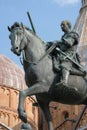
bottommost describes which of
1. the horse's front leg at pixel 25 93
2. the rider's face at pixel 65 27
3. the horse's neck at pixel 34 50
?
the horse's front leg at pixel 25 93

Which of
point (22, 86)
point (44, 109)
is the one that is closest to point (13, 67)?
point (22, 86)

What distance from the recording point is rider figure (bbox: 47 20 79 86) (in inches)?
384

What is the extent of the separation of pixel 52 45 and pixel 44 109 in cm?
113

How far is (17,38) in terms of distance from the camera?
9930 mm

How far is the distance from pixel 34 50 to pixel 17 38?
0.36 meters

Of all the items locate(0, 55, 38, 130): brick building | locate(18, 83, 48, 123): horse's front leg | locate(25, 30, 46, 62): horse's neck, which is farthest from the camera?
locate(0, 55, 38, 130): brick building

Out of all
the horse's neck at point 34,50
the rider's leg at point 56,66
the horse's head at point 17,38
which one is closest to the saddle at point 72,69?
the rider's leg at point 56,66

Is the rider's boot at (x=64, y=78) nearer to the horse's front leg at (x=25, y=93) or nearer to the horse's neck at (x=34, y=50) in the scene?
the horse's front leg at (x=25, y=93)

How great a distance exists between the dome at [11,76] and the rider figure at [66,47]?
50.1 m

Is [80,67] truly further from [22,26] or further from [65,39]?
[22,26]

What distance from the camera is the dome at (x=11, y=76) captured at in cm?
6100

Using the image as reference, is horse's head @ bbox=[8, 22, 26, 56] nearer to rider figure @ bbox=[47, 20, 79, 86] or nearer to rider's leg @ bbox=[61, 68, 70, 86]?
rider figure @ bbox=[47, 20, 79, 86]

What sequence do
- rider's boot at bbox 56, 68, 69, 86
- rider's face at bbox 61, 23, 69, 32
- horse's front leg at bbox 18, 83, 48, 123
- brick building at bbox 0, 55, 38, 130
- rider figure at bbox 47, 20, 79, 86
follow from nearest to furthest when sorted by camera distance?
horse's front leg at bbox 18, 83, 48, 123 → rider's boot at bbox 56, 68, 69, 86 → rider figure at bbox 47, 20, 79, 86 → rider's face at bbox 61, 23, 69, 32 → brick building at bbox 0, 55, 38, 130

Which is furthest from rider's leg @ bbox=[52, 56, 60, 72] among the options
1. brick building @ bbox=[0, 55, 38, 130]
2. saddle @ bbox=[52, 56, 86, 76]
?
brick building @ bbox=[0, 55, 38, 130]
